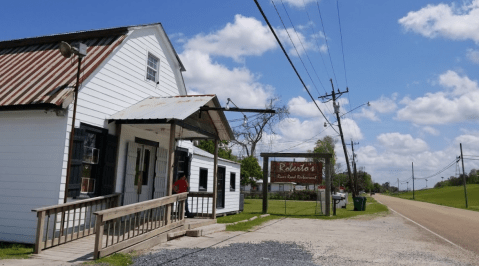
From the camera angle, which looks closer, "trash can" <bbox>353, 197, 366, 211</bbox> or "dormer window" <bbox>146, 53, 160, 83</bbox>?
"dormer window" <bbox>146, 53, 160, 83</bbox>

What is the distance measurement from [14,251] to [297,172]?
15.2 meters

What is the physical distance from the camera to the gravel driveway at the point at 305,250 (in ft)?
24.8

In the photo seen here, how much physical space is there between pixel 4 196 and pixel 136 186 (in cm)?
372

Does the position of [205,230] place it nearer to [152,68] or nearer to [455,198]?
[152,68]

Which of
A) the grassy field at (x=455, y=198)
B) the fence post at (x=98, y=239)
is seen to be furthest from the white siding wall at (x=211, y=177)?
the grassy field at (x=455, y=198)

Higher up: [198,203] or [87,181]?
[87,181]

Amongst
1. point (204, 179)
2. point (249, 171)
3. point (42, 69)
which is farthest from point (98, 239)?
point (249, 171)

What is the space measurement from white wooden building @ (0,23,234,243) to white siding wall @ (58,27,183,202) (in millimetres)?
29

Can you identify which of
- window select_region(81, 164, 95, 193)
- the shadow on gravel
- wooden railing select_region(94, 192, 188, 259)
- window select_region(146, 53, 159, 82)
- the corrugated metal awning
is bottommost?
the shadow on gravel

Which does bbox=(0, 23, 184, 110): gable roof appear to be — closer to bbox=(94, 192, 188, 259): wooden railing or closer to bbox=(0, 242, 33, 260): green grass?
bbox=(94, 192, 188, 259): wooden railing

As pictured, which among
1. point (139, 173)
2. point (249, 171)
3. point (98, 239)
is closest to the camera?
point (98, 239)

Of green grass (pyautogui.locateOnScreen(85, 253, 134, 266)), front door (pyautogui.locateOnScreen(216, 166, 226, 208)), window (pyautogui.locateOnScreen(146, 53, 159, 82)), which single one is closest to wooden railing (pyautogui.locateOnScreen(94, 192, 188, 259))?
green grass (pyautogui.locateOnScreen(85, 253, 134, 266))

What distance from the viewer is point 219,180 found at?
1922 centimetres

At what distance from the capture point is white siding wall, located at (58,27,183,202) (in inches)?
394
